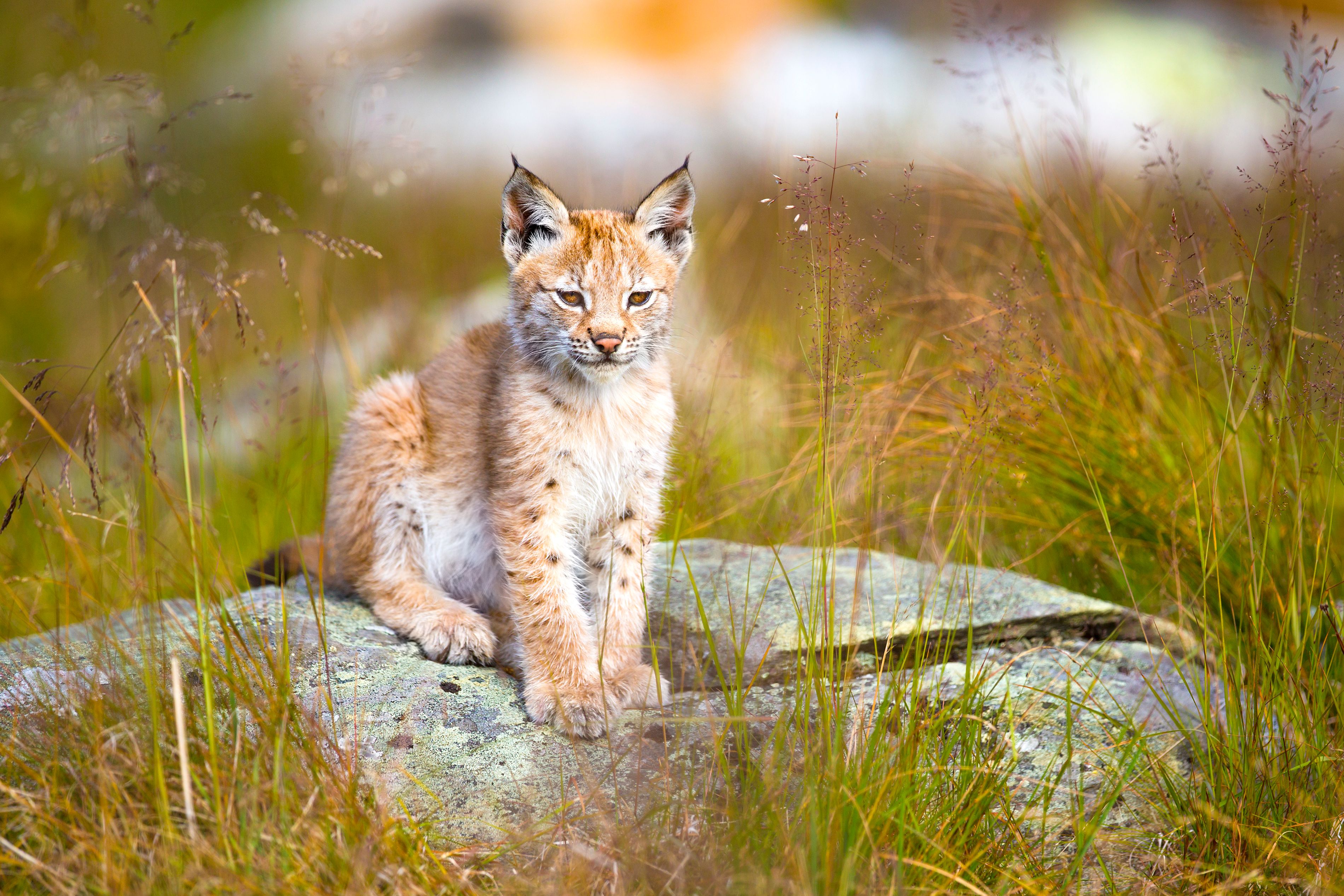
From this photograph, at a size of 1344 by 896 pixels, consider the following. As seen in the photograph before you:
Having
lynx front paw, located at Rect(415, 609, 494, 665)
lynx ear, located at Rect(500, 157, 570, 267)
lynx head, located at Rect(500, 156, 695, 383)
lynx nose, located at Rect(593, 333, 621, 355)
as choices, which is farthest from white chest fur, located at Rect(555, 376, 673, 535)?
lynx ear, located at Rect(500, 157, 570, 267)

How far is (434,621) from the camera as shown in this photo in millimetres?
3443

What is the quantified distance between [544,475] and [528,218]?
94 cm

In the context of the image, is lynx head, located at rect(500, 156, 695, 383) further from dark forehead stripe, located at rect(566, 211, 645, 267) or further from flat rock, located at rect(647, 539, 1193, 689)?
flat rock, located at rect(647, 539, 1193, 689)

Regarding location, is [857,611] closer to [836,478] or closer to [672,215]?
[836,478]

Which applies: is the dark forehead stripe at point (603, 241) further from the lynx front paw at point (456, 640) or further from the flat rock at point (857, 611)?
the lynx front paw at point (456, 640)

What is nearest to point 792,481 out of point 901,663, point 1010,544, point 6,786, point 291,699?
point 1010,544

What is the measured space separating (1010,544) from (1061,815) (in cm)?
164

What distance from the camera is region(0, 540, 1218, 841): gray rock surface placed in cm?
263

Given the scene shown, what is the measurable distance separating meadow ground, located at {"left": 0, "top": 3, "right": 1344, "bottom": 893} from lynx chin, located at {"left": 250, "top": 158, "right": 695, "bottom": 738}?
0.31 m

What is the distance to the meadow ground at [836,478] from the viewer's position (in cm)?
225

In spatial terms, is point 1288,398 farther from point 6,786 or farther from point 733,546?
point 6,786

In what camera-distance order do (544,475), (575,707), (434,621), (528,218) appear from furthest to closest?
(528,218) < (434,621) < (544,475) < (575,707)

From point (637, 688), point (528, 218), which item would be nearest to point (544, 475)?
point (637, 688)

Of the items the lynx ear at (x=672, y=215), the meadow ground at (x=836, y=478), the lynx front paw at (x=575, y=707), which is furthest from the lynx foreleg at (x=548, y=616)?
the lynx ear at (x=672, y=215)
